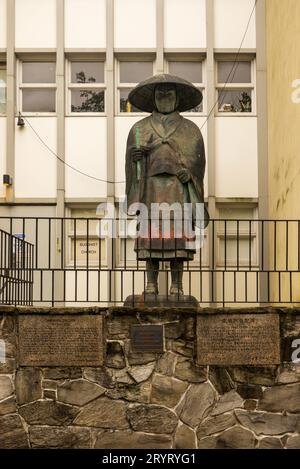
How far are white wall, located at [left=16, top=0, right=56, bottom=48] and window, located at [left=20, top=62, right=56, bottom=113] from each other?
45 centimetres

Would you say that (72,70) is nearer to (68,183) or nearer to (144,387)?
(68,183)

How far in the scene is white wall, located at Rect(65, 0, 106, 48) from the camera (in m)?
14.5

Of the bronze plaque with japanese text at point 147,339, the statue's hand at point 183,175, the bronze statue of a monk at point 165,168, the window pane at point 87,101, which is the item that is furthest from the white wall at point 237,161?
the bronze plaque with japanese text at point 147,339

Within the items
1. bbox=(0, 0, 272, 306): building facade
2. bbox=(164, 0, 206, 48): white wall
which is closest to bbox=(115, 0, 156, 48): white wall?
bbox=(0, 0, 272, 306): building facade

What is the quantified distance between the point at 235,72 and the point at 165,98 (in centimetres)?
539

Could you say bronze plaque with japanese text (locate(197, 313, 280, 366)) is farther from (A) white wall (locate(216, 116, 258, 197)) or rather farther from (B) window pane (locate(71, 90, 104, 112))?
(B) window pane (locate(71, 90, 104, 112))

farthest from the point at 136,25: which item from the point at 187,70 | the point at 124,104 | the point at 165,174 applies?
the point at 165,174

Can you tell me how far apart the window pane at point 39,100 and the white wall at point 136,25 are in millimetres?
1531

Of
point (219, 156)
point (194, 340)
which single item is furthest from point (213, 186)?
point (194, 340)

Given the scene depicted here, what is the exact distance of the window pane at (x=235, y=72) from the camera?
14.7 m

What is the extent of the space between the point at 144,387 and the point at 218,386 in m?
0.76

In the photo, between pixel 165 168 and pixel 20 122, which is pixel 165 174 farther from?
pixel 20 122

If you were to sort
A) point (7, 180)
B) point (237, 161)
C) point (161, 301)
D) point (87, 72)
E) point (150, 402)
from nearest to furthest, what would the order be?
point (150, 402) → point (161, 301) → point (7, 180) → point (237, 161) → point (87, 72)

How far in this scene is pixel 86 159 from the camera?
47.0ft
